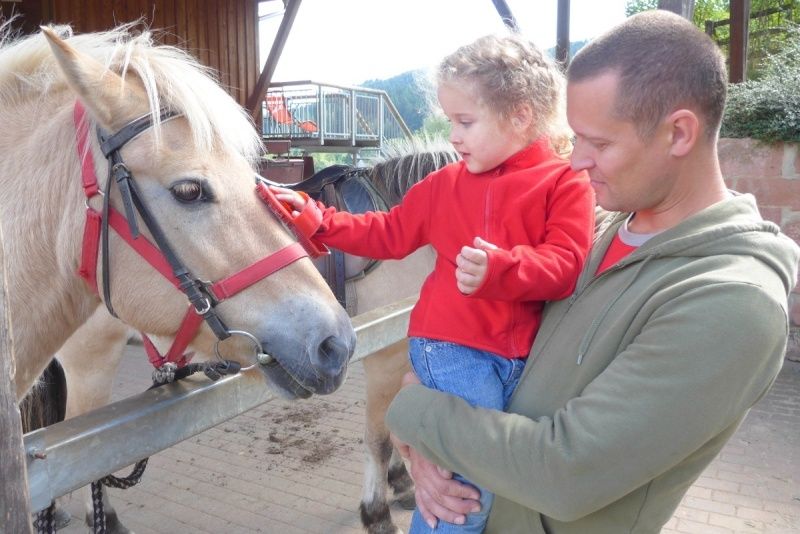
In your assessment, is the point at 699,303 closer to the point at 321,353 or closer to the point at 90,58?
the point at 321,353

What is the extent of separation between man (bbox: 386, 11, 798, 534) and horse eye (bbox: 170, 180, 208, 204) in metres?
0.70

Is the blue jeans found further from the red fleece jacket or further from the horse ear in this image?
the horse ear

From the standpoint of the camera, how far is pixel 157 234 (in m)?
1.44

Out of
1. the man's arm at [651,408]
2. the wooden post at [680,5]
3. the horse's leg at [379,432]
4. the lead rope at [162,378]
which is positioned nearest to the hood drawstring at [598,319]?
the man's arm at [651,408]

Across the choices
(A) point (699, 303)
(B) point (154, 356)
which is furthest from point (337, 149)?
(A) point (699, 303)

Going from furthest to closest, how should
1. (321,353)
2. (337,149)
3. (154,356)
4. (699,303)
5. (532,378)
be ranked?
1. (337,149)
2. (154,356)
3. (321,353)
4. (532,378)
5. (699,303)

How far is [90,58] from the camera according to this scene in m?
1.42

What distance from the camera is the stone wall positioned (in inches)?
213

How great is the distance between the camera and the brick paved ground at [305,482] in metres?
3.13

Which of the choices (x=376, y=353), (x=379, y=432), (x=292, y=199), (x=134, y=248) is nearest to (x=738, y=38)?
(x=376, y=353)

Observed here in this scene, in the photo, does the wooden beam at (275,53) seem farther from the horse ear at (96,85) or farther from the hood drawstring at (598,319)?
the hood drawstring at (598,319)

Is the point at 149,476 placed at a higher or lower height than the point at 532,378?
lower

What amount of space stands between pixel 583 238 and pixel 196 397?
3.19ft

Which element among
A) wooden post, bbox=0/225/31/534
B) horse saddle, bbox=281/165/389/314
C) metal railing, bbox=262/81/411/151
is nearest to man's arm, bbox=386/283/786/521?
wooden post, bbox=0/225/31/534
